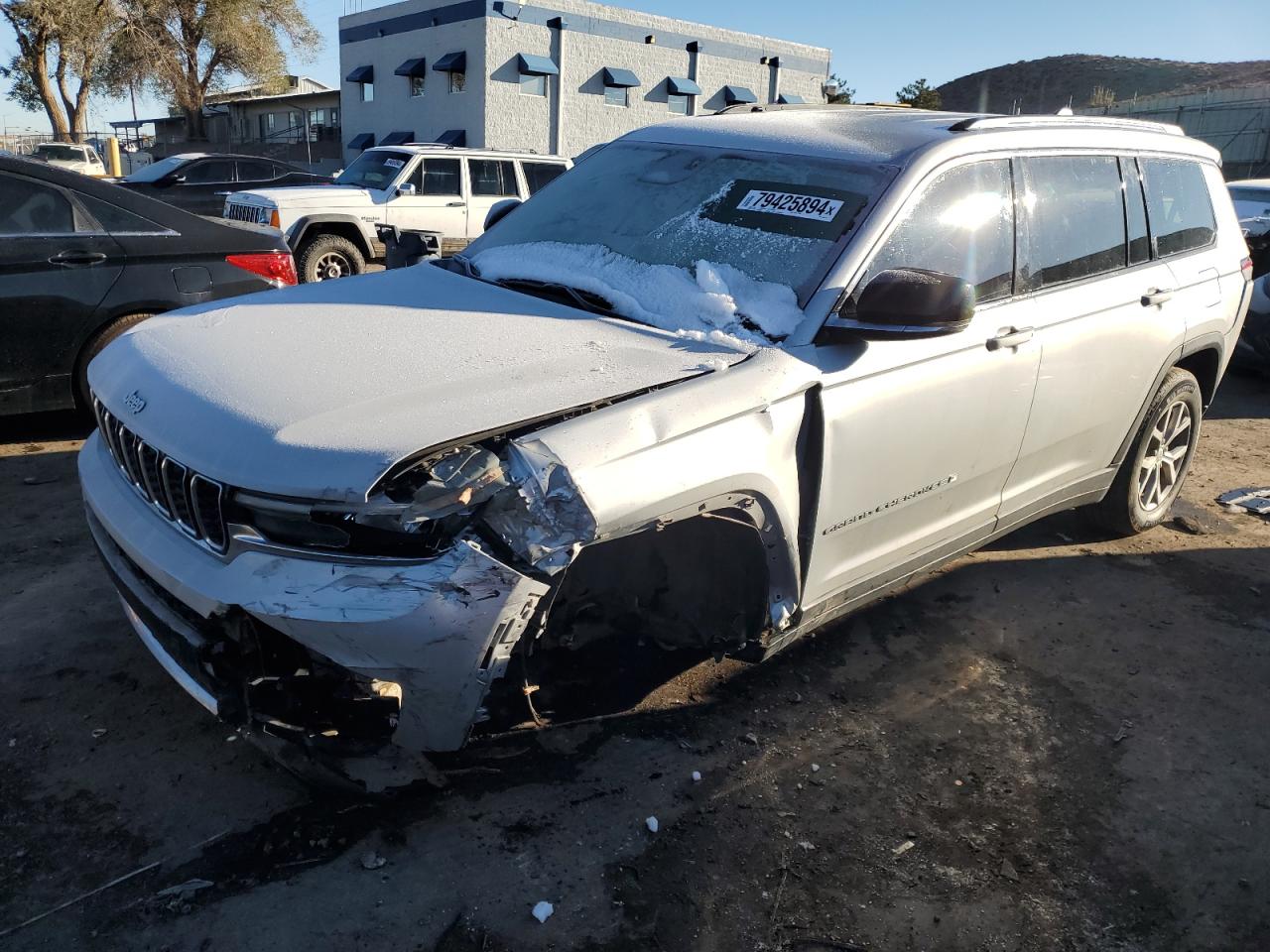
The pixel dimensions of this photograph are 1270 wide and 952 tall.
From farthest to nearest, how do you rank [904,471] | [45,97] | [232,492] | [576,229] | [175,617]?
[45,97]
[576,229]
[904,471]
[175,617]
[232,492]

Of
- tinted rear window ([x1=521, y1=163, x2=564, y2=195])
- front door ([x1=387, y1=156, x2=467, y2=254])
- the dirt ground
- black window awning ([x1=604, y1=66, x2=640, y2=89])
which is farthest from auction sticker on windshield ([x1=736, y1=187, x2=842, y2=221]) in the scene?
black window awning ([x1=604, y1=66, x2=640, y2=89])

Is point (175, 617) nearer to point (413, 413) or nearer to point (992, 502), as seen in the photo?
point (413, 413)

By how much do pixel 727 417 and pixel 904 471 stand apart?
0.86m

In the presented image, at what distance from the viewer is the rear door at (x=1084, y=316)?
142 inches

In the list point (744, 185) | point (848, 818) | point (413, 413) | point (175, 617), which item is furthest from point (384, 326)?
point (848, 818)

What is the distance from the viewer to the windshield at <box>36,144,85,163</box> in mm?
30219

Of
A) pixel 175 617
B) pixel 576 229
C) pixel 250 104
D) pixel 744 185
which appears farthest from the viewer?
pixel 250 104

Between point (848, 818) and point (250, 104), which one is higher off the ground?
point (250, 104)

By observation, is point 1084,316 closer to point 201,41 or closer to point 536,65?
point 536,65

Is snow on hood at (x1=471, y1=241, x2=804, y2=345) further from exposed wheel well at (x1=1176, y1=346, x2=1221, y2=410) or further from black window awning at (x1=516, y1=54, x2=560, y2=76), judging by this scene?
black window awning at (x1=516, y1=54, x2=560, y2=76)

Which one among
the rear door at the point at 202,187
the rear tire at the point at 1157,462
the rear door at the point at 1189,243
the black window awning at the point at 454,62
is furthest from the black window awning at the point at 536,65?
the rear tire at the point at 1157,462

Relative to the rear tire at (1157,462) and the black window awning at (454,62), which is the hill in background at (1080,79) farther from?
the rear tire at (1157,462)

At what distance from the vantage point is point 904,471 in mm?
3119

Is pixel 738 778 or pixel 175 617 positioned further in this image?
pixel 738 778
